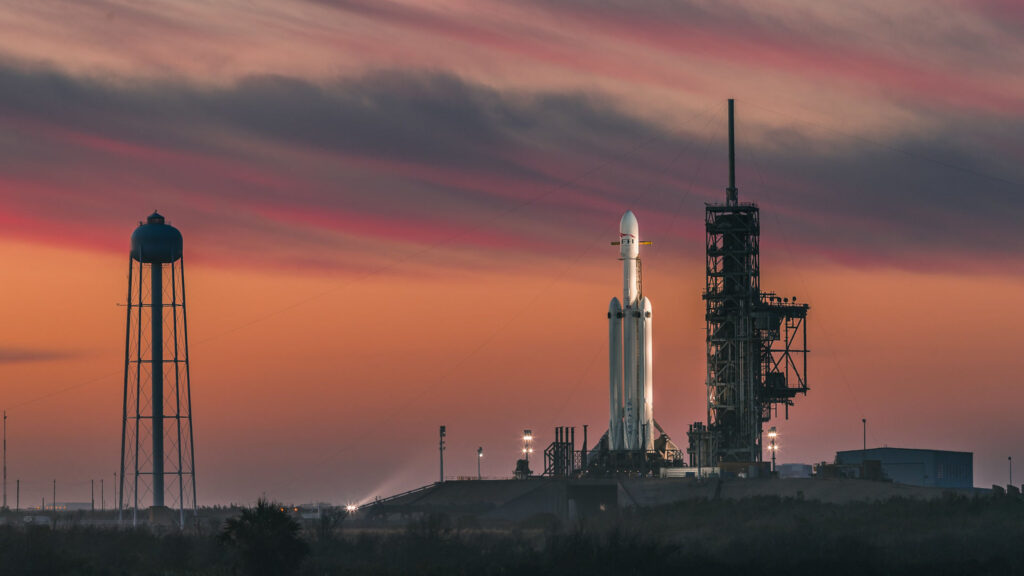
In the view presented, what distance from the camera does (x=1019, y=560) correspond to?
77875 millimetres

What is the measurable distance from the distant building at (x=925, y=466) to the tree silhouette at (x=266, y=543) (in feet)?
224

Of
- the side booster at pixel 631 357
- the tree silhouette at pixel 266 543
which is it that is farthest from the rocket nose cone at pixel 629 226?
the tree silhouette at pixel 266 543

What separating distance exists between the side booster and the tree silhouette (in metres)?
52.8

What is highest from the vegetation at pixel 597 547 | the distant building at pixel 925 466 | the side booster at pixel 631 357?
the side booster at pixel 631 357

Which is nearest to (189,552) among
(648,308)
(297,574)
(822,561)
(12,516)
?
(297,574)

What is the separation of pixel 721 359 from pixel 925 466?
71.6ft

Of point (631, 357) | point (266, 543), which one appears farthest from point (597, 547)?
point (631, 357)

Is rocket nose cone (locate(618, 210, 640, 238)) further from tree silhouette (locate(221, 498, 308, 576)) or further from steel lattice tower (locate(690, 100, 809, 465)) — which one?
tree silhouette (locate(221, 498, 308, 576))

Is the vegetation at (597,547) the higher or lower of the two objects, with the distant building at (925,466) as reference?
lower

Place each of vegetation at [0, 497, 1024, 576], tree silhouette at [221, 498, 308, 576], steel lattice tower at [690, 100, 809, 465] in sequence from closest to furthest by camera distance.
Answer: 1. tree silhouette at [221, 498, 308, 576]
2. vegetation at [0, 497, 1024, 576]
3. steel lattice tower at [690, 100, 809, 465]

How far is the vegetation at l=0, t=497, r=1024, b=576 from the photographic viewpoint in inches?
2972

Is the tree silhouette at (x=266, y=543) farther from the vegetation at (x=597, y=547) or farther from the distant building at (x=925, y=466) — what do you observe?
the distant building at (x=925, y=466)

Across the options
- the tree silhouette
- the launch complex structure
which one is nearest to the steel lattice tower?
the launch complex structure

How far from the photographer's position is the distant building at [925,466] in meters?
132
